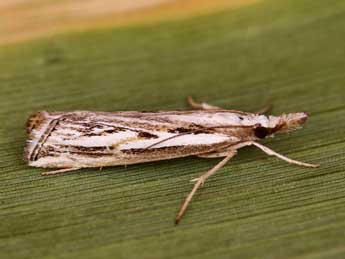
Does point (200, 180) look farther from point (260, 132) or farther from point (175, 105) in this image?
point (175, 105)

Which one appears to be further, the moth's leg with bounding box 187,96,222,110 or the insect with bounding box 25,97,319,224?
the moth's leg with bounding box 187,96,222,110

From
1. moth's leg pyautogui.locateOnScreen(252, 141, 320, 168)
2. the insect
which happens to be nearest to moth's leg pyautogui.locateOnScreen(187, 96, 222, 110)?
the insect

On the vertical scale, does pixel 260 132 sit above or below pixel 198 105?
below

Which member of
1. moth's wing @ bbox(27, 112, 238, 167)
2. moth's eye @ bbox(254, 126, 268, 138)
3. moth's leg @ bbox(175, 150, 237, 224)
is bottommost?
moth's leg @ bbox(175, 150, 237, 224)

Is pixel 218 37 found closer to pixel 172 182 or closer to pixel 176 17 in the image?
pixel 176 17

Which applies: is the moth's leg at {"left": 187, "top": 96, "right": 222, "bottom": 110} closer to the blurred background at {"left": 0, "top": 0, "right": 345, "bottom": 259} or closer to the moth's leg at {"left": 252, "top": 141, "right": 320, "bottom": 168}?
the blurred background at {"left": 0, "top": 0, "right": 345, "bottom": 259}

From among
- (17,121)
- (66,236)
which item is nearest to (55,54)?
(17,121)

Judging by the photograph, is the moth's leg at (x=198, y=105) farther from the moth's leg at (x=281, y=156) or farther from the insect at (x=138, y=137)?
the moth's leg at (x=281, y=156)

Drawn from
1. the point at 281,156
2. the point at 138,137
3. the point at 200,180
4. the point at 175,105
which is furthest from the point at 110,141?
the point at 281,156
